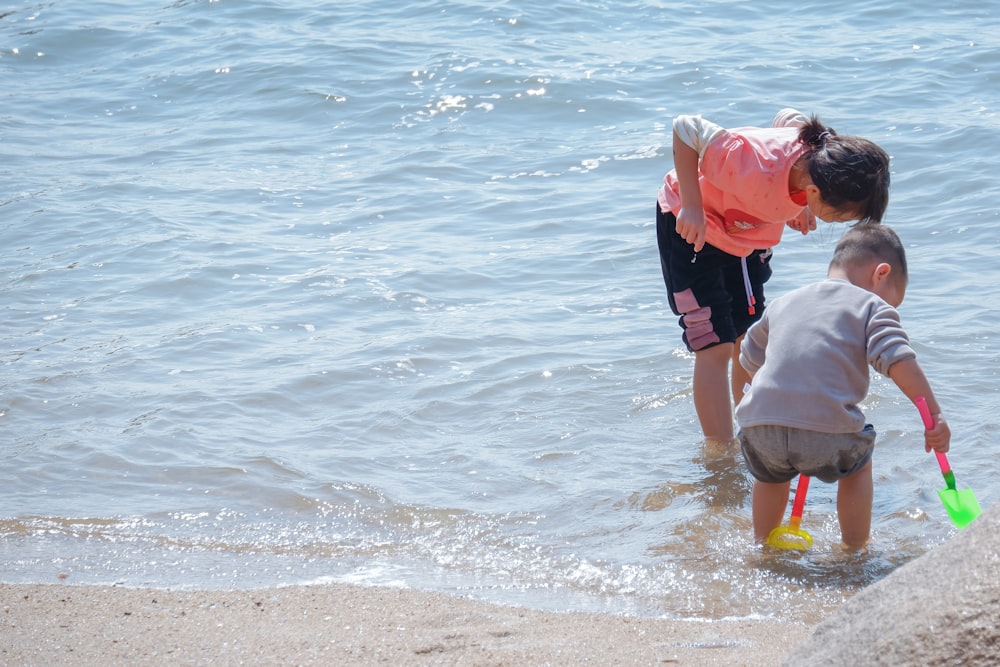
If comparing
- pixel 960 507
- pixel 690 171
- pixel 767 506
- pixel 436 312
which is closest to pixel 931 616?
pixel 960 507

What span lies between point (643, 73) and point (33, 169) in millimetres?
5064

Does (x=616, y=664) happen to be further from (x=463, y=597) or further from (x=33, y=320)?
(x=33, y=320)

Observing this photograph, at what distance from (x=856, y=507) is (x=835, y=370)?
46cm

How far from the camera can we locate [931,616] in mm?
2029

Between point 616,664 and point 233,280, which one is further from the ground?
point 616,664

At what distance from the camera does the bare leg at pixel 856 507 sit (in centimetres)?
333

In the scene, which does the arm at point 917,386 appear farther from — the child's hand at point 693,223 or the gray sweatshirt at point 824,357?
the child's hand at point 693,223

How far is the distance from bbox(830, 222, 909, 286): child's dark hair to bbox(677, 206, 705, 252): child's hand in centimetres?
60

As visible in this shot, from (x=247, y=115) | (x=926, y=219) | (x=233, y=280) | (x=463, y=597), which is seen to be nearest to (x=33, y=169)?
(x=247, y=115)

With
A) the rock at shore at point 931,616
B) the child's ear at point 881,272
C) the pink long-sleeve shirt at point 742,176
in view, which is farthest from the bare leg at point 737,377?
the rock at shore at point 931,616

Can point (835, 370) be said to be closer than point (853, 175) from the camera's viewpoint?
Yes

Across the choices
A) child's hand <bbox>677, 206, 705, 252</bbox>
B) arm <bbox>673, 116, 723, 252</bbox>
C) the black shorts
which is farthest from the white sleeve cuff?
the black shorts

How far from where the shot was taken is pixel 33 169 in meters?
8.47

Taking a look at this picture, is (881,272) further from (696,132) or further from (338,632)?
(338,632)
